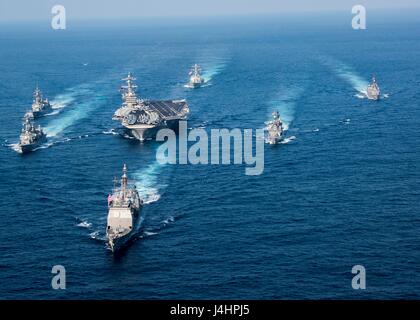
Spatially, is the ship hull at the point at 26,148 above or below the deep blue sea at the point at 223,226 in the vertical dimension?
above

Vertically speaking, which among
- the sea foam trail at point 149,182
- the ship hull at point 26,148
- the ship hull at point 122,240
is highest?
the ship hull at point 26,148

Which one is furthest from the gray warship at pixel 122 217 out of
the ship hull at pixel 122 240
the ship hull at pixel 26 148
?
the ship hull at pixel 26 148

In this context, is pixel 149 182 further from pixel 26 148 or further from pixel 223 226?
pixel 26 148

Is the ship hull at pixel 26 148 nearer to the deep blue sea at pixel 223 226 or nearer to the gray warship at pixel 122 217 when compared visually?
the deep blue sea at pixel 223 226

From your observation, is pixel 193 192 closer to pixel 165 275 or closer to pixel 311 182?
pixel 311 182

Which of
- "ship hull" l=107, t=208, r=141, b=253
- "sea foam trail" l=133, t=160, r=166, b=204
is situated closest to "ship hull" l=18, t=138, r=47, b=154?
"sea foam trail" l=133, t=160, r=166, b=204

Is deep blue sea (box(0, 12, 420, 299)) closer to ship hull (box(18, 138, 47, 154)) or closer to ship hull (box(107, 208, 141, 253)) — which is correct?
ship hull (box(107, 208, 141, 253))

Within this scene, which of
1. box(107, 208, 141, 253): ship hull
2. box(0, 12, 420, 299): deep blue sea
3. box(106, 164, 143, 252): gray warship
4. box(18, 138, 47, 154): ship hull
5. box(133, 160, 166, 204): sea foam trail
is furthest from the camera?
box(18, 138, 47, 154): ship hull

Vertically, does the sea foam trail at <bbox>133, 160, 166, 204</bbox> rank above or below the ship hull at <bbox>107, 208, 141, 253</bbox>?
above
